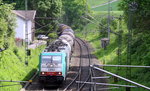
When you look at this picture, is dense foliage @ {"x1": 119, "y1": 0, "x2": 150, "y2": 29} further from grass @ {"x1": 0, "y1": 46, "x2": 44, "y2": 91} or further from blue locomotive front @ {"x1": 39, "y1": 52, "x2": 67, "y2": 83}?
grass @ {"x1": 0, "y1": 46, "x2": 44, "y2": 91}

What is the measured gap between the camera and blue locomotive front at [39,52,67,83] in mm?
21625

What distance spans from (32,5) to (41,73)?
30.7 metres

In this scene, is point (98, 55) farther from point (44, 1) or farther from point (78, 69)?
point (44, 1)

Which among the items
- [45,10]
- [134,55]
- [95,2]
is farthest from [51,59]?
[95,2]

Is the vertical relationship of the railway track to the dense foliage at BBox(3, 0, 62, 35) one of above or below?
below

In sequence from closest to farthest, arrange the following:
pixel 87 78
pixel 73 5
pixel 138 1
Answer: pixel 138 1 < pixel 87 78 < pixel 73 5

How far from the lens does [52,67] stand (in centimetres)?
2180

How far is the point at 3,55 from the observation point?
23.9 m

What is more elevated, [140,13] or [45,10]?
[45,10]

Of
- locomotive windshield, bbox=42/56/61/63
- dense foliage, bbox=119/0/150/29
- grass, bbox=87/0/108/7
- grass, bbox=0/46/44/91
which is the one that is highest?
grass, bbox=87/0/108/7

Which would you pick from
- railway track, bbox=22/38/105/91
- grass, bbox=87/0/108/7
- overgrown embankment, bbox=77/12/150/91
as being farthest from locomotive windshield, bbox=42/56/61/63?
grass, bbox=87/0/108/7

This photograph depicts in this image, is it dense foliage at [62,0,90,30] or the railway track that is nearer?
the railway track

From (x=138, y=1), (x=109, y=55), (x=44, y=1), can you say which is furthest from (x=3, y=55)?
(x=44, y=1)

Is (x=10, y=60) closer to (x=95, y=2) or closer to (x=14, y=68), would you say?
(x=14, y=68)
